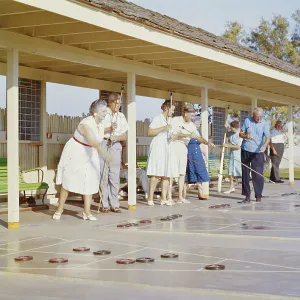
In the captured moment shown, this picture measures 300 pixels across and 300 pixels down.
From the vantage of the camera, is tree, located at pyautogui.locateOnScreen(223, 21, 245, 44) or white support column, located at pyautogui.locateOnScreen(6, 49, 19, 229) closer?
white support column, located at pyautogui.locateOnScreen(6, 49, 19, 229)

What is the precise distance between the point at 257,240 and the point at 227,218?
8.82 feet

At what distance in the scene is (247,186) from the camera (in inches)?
591

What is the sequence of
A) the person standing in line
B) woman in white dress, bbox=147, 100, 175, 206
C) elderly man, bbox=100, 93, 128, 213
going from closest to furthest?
elderly man, bbox=100, 93, 128, 213 → woman in white dress, bbox=147, 100, 175, 206 → the person standing in line

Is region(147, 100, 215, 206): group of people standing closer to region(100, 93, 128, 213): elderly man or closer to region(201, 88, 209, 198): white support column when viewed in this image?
region(201, 88, 209, 198): white support column

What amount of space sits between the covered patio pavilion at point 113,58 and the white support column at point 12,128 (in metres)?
0.01

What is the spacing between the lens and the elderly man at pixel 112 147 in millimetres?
12758

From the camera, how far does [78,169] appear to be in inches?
451

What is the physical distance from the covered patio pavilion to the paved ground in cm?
123

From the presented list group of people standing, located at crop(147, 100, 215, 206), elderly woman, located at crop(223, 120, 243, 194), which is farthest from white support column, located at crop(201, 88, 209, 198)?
elderly woman, located at crop(223, 120, 243, 194)

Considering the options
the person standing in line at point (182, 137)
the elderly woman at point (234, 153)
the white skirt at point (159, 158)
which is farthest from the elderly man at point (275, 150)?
the white skirt at point (159, 158)

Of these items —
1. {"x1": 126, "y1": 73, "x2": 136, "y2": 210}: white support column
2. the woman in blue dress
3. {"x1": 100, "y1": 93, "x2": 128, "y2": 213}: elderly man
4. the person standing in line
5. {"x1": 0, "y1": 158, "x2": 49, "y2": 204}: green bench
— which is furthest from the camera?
the woman in blue dress

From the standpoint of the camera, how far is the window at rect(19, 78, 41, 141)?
47.0 feet

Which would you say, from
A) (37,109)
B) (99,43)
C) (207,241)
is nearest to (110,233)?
(207,241)

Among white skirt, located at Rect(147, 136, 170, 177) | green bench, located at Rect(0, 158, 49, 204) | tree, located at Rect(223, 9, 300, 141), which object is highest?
tree, located at Rect(223, 9, 300, 141)
